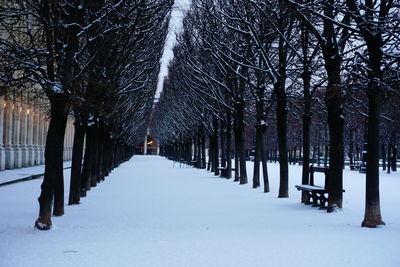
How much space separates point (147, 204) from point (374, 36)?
839 centimetres

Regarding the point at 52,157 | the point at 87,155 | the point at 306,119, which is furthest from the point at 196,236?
the point at 87,155

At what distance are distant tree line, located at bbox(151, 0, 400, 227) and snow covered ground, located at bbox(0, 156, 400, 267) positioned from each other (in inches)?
60.0

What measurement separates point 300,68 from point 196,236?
11.9 metres

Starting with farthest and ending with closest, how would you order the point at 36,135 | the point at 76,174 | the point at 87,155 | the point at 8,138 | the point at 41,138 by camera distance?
1. the point at 41,138
2. the point at 36,135
3. the point at 8,138
4. the point at 87,155
5. the point at 76,174

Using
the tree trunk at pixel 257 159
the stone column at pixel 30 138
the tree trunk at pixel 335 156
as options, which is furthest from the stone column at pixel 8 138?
the tree trunk at pixel 335 156

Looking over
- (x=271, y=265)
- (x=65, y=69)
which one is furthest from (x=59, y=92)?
(x=271, y=265)

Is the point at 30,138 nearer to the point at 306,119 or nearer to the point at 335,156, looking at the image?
the point at 306,119

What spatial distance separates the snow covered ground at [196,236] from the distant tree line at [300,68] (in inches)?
60.0

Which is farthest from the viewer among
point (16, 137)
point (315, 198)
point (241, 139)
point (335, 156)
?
point (16, 137)

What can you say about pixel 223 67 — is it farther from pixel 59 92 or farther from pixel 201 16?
pixel 59 92

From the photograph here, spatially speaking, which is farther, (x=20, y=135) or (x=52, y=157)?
(x=20, y=135)

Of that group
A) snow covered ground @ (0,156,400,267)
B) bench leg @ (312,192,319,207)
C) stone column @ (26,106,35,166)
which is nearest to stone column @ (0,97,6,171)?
stone column @ (26,106,35,166)

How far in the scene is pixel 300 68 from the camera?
20219 mm

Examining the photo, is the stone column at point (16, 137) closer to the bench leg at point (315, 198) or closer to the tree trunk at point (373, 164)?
the bench leg at point (315, 198)
